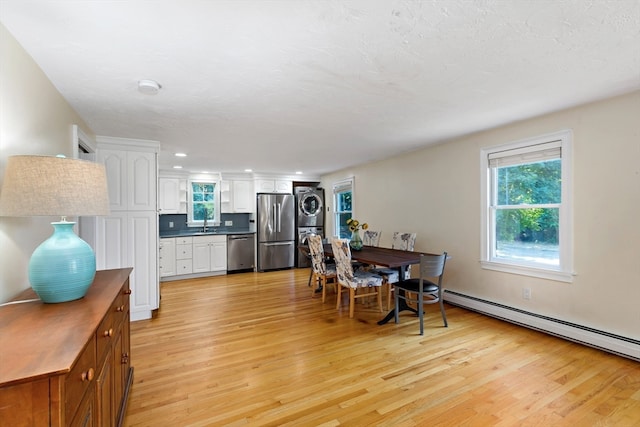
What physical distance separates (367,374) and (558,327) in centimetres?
209

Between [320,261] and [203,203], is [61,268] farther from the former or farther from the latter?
[203,203]

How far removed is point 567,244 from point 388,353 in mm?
2068

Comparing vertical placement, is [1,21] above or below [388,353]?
above

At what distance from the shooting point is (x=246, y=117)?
2914 mm

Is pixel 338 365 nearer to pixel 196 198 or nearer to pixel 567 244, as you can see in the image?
pixel 567 244

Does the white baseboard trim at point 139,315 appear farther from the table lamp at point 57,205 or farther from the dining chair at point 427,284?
the dining chair at point 427,284

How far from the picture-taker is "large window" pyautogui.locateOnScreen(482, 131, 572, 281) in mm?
2934

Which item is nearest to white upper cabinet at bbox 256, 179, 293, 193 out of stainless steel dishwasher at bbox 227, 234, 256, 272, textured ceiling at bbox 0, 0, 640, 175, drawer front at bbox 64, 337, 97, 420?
stainless steel dishwasher at bbox 227, 234, 256, 272

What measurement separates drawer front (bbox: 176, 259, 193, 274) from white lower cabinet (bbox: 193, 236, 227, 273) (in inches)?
3.0

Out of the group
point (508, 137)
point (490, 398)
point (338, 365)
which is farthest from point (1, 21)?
point (508, 137)

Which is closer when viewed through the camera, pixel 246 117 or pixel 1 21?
pixel 1 21

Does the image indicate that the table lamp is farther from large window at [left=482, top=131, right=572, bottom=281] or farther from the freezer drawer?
the freezer drawer

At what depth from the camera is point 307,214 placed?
7195 millimetres

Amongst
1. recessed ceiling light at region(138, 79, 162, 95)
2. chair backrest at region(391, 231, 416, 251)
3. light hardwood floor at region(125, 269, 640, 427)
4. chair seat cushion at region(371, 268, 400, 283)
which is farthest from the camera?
chair backrest at region(391, 231, 416, 251)
